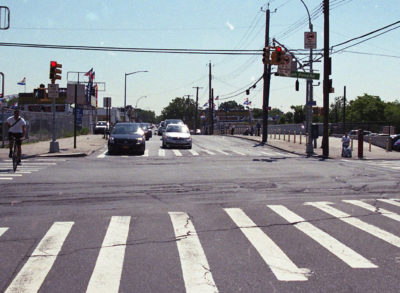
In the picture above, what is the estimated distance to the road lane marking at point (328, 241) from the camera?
5.26m

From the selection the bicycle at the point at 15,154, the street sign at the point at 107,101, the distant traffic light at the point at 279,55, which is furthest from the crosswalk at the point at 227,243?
the street sign at the point at 107,101

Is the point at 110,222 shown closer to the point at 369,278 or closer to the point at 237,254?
the point at 237,254

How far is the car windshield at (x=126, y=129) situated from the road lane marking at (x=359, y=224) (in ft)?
52.2

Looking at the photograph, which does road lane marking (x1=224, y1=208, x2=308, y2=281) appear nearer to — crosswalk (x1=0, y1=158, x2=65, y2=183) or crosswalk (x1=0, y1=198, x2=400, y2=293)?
crosswalk (x1=0, y1=198, x2=400, y2=293)

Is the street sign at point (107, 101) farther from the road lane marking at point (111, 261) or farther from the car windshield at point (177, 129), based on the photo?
the road lane marking at point (111, 261)

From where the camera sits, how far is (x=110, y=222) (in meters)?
7.29

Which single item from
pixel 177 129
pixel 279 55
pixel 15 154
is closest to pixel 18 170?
pixel 15 154

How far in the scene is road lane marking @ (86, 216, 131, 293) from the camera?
441cm

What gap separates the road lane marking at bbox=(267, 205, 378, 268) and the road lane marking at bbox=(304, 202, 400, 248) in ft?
2.30

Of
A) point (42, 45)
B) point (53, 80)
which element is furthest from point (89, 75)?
point (53, 80)

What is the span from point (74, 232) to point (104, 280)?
2178 mm

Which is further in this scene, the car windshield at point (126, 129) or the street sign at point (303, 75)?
the street sign at point (303, 75)

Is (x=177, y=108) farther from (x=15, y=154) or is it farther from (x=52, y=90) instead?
(x=15, y=154)

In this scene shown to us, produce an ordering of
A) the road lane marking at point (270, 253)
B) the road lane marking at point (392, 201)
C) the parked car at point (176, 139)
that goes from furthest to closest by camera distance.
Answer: the parked car at point (176, 139) < the road lane marking at point (392, 201) < the road lane marking at point (270, 253)
